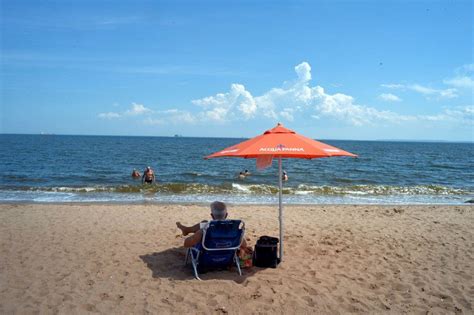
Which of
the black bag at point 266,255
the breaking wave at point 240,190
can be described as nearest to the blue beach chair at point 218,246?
the black bag at point 266,255

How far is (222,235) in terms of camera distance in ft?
17.5

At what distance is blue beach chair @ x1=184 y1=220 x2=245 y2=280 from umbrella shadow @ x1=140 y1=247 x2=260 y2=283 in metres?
0.11

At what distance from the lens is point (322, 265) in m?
6.09

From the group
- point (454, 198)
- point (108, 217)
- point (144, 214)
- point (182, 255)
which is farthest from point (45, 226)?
point (454, 198)

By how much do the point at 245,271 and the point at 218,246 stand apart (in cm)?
72

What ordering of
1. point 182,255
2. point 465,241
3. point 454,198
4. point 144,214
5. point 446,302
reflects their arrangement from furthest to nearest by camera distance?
1. point 454,198
2. point 144,214
3. point 465,241
4. point 182,255
5. point 446,302

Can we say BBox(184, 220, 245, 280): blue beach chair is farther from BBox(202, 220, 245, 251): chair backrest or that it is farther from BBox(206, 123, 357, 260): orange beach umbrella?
BBox(206, 123, 357, 260): orange beach umbrella

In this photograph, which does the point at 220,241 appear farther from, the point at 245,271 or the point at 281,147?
the point at 281,147

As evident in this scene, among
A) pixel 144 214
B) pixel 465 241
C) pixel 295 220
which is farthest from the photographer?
pixel 144 214

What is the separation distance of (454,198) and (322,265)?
13985 mm

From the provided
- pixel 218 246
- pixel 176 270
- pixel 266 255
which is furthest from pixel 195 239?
pixel 266 255

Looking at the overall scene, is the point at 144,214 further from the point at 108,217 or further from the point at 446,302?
the point at 446,302

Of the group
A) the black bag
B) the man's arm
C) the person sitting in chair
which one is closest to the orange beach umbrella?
the person sitting in chair

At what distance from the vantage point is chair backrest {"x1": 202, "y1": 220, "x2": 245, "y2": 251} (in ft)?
17.3
